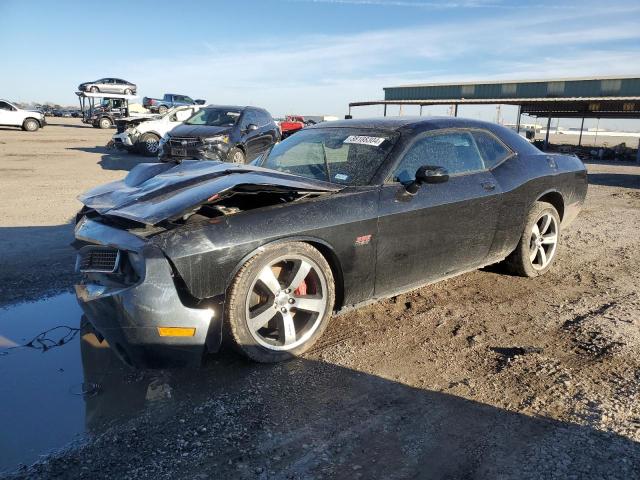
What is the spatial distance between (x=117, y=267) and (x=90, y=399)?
0.76m

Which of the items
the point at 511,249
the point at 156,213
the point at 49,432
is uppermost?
the point at 156,213

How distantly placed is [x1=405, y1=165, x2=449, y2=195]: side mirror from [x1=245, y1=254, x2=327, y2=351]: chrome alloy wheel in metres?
0.99

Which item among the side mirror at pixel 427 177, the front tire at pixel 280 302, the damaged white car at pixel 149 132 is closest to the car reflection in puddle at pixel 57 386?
the front tire at pixel 280 302

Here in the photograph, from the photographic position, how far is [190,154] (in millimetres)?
10984

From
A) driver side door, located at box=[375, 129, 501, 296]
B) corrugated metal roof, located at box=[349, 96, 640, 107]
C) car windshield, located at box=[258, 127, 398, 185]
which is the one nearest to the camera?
driver side door, located at box=[375, 129, 501, 296]

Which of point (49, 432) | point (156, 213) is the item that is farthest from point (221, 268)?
→ point (49, 432)

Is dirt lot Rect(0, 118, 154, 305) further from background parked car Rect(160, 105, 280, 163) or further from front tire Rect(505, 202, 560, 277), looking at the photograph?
front tire Rect(505, 202, 560, 277)

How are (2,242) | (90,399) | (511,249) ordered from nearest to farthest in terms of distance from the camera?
(90,399) < (511,249) < (2,242)

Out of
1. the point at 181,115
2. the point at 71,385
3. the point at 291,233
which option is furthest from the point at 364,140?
the point at 181,115

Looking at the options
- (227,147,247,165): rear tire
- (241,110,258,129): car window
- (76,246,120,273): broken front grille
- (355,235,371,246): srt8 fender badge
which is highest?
(241,110,258,129): car window

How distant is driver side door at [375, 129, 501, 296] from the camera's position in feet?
11.7

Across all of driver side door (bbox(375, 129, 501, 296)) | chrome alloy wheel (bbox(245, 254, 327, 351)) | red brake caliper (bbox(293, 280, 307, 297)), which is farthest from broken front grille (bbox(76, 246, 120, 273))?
driver side door (bbox(375, 129, 501, 296))

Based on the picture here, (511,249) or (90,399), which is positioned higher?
(511,249)

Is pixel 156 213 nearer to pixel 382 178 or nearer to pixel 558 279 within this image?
pixel 382 178
